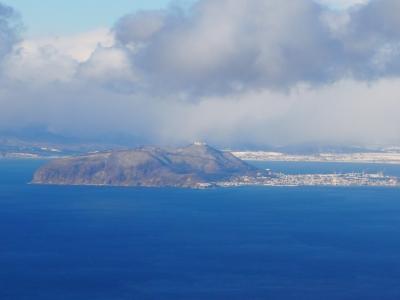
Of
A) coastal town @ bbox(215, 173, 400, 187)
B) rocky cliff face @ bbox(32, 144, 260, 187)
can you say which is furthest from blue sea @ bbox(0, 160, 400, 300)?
rocky cliff face @ bbox(32, 144, 260, 187)

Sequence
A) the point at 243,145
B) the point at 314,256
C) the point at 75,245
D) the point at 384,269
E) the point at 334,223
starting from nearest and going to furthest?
the point at 384,269 < the point at 314,256 < the point at 75,245 < the point at 334,223 < the point at 243,145

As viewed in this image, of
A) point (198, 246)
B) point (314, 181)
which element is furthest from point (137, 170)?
point (198, 246)

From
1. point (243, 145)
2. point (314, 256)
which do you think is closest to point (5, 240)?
point (314, 256)

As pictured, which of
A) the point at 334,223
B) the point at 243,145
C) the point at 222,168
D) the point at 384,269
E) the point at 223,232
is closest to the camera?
the point at 384,269

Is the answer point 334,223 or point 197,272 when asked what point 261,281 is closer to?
point 197,272

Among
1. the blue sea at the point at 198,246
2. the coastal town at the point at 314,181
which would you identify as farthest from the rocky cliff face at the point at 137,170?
the blue sea at the point at 198,246
